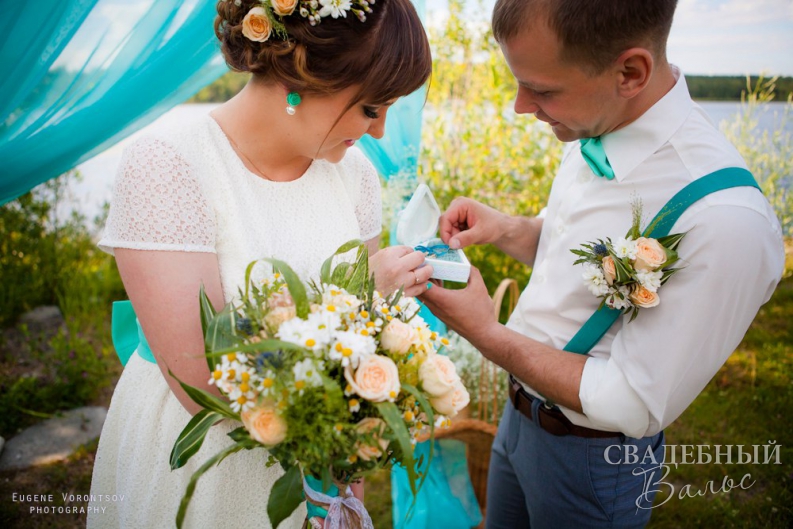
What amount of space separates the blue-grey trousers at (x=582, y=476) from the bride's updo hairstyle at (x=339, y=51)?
125 centimetres

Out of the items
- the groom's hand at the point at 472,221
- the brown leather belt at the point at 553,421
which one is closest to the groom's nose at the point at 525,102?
the groom's hand at the point at 472,221

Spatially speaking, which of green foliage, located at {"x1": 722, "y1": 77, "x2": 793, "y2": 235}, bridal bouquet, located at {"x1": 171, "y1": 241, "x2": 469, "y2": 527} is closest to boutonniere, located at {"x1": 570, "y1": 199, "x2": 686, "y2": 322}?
bridal bouquet, located at {"x1": 171, "y1": 241, "x2": 469, "y2": 527}

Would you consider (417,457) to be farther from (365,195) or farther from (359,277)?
(359,277)

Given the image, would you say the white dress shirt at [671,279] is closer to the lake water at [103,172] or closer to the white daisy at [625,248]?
the white daisy at [625,248]

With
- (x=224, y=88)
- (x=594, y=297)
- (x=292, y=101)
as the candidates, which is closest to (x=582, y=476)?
(x=594, y=297)

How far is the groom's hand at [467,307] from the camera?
1.86 meters

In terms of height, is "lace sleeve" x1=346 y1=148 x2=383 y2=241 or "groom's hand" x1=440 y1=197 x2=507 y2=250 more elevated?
"lace sleeve" x1=346 y1=148 x2=383 y2=241

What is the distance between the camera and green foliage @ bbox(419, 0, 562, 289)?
4414 millimetres

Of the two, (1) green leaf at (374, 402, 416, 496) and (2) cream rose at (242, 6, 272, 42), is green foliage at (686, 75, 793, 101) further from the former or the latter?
(1) green leaf at (374, 402, 416, 496)

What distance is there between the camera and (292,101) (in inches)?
63.6

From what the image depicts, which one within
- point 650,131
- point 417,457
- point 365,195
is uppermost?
point 650,131

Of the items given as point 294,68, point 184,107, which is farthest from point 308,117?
point 184,107

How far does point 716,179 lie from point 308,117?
1.20 meters

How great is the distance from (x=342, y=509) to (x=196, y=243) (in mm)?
798
